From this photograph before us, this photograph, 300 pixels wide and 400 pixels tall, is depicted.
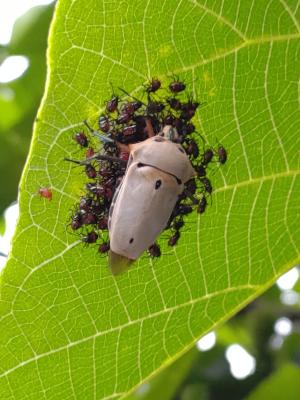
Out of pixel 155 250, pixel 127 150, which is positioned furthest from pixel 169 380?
pixel 127 150

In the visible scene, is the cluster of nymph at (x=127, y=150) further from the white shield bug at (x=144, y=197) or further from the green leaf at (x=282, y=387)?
the green leaf at (x=282, y=387)

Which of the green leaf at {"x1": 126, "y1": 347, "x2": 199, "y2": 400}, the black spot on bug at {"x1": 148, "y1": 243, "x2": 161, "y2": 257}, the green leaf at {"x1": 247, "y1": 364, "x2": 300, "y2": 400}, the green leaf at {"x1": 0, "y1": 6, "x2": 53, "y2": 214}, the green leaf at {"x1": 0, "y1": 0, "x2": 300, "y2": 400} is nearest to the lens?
the green leaf at {"x1": 0, "y1": 0, "x2": 300, "y2": 400}

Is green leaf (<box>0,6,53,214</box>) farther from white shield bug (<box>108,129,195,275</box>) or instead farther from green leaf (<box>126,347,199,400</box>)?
white shield bug (<box>108,129,195,275</box>)

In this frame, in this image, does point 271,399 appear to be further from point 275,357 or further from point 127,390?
point 127,390

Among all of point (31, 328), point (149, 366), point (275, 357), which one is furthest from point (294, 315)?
point (31, 328)

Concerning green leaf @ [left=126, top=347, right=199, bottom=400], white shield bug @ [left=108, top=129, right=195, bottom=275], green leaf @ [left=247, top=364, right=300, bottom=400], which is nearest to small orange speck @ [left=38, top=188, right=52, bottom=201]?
white shield bug @ [left=108, top=129, right=195, bottom=275]

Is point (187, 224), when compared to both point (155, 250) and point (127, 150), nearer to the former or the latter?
point (155, 250)
